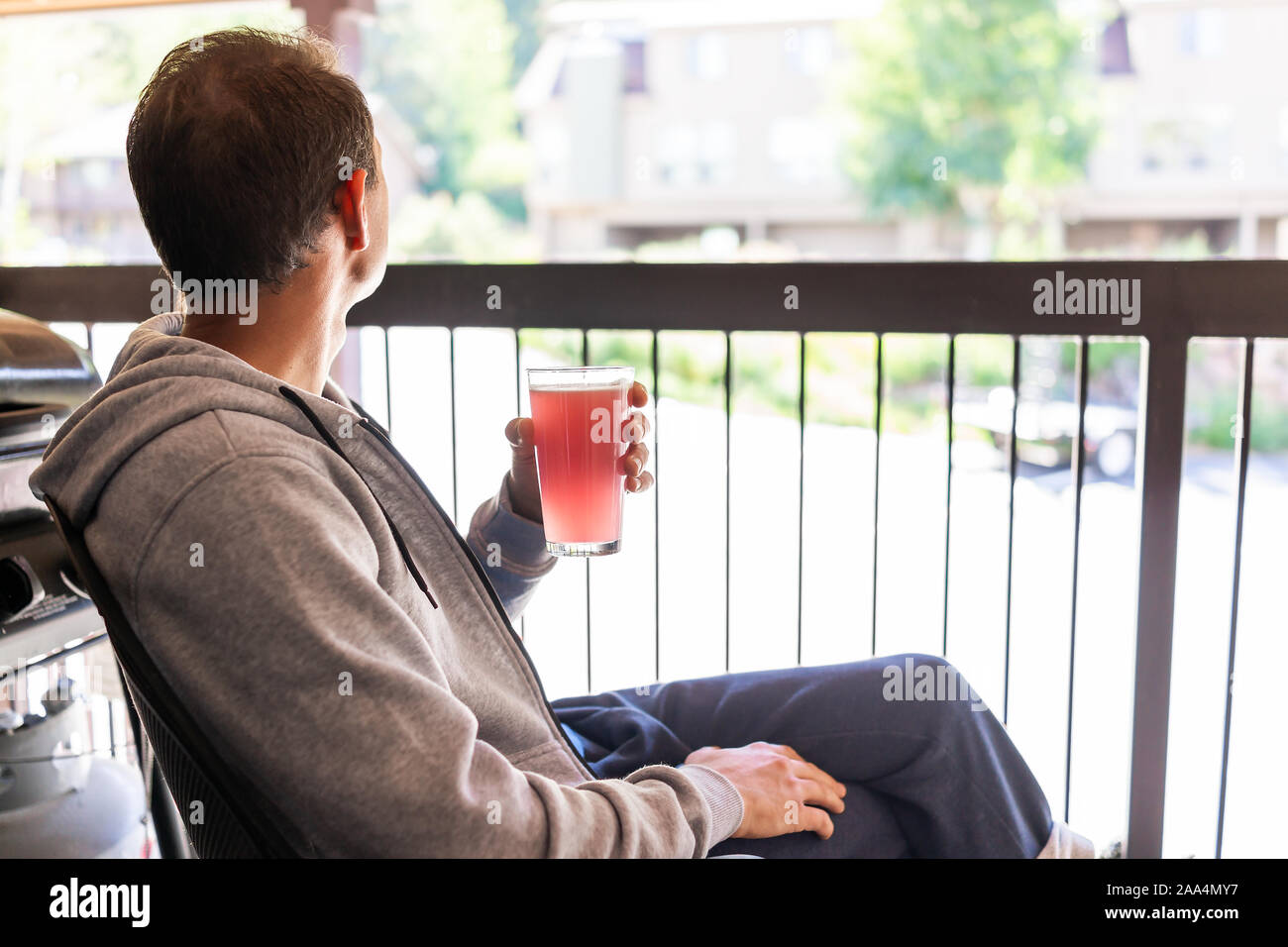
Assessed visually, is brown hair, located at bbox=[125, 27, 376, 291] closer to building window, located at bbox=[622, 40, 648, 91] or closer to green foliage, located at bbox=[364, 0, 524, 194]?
building window, located at bbox=[622, 40, 648, 91]

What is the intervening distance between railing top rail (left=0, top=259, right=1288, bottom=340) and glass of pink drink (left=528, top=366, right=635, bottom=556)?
406mm

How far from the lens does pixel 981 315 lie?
5.03ft

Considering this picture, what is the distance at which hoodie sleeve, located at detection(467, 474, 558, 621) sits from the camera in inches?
54.9

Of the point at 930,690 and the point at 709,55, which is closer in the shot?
the point at 930,690

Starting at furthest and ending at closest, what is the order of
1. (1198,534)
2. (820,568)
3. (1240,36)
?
(1240,36), (1198,534), (820,568)

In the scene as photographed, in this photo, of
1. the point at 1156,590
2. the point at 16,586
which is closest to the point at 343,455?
the point at 16,586

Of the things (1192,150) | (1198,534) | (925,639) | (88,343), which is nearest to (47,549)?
(88,343)

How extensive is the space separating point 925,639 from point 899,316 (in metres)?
3.01

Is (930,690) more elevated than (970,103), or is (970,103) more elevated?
(970,103)

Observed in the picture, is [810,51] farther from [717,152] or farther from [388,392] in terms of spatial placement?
[388,392]

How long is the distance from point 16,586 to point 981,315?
4.25ft

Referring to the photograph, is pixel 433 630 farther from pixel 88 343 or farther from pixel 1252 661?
pixel 1252 661

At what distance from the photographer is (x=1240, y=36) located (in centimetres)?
2066
